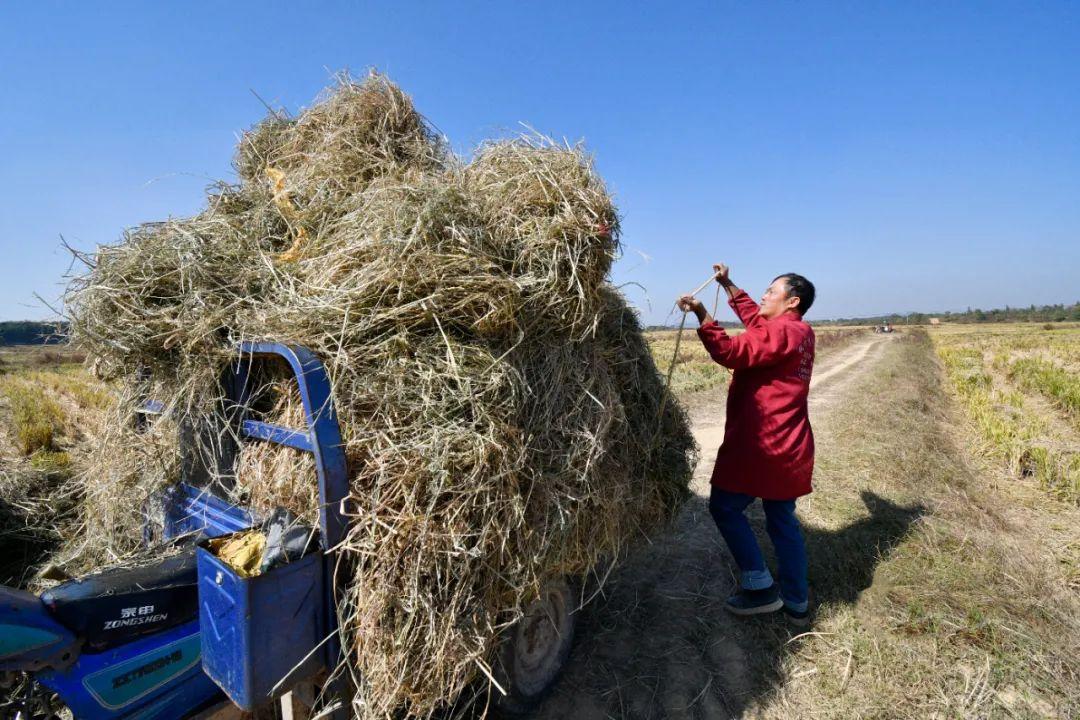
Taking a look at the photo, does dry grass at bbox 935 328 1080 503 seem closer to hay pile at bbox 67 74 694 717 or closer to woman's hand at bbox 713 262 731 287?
woman's hand at bbox 713 262 731 287

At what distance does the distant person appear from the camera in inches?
128

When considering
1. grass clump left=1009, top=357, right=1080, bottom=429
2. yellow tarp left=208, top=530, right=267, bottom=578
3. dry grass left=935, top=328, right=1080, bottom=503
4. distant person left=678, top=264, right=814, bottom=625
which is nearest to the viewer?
yellow tarp left=208, top=530, right=267, bottom=578

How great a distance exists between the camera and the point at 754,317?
142 inches

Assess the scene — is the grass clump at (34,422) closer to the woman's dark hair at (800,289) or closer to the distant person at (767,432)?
the distant person at (767,432)

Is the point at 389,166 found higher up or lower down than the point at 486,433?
higher up

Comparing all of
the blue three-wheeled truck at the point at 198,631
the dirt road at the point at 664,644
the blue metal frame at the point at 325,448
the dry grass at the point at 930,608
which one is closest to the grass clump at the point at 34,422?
the blue three-wheeled truck at the point at 198,631

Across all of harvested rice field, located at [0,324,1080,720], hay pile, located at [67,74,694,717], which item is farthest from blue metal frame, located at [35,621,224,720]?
harvested rice field, located at [0,324,1080,720]

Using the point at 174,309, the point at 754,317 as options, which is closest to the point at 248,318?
the point at 174,309

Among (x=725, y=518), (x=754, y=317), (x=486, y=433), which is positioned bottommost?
(x=725, y=518)

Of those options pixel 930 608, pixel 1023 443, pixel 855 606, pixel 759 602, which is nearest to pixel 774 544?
pixel 759 602

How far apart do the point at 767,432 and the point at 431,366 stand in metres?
2.41

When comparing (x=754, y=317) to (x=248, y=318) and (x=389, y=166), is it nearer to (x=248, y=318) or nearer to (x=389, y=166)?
(x=389, y=166)

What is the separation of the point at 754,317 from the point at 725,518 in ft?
4.83

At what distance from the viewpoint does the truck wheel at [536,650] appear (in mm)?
2639
